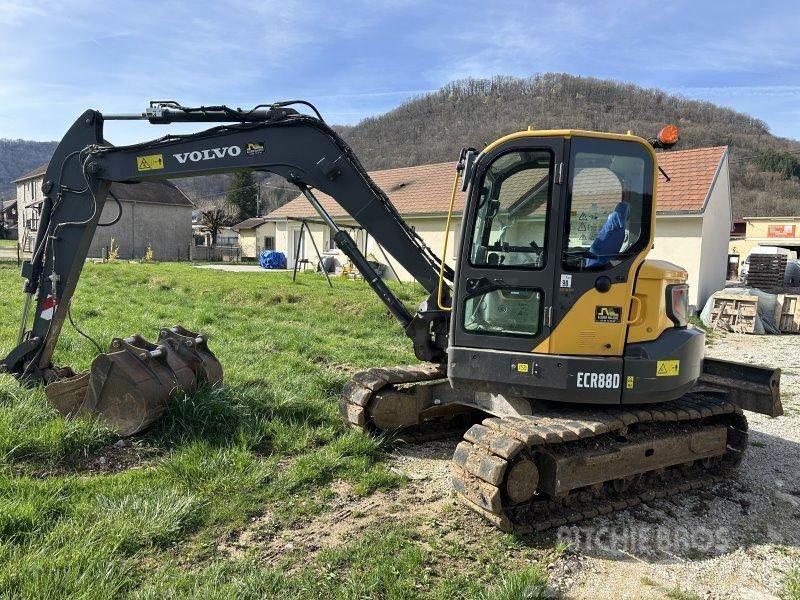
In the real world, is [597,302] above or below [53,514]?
above

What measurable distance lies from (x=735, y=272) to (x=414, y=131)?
2020 inches

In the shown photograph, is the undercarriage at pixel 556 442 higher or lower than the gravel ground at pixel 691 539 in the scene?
higher

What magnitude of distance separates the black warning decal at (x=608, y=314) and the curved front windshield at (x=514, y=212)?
1.83 ft

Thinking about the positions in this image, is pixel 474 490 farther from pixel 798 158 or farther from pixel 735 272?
pixel 798 158

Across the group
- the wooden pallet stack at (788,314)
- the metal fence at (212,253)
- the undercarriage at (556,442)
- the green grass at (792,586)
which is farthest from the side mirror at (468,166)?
the metal fence at (212,253)

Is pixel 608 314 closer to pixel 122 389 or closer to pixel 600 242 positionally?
pixel 600 242

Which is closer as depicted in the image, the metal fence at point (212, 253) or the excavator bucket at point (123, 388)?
the excavator bucket at point (123, 388)

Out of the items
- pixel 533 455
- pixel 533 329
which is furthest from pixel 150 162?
pixel 533 455

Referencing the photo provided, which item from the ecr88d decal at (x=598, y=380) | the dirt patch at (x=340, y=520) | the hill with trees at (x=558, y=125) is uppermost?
the hill with trees at (x=558, y=125)

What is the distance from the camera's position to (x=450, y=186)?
2595 centimetres

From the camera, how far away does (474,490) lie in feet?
13.8

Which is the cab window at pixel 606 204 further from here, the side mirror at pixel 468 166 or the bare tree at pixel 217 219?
the bare tree at pixel 217 219

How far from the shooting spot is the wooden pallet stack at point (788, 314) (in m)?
15.9

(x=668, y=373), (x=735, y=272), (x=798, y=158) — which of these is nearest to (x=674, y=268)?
(x=668, y=373)
